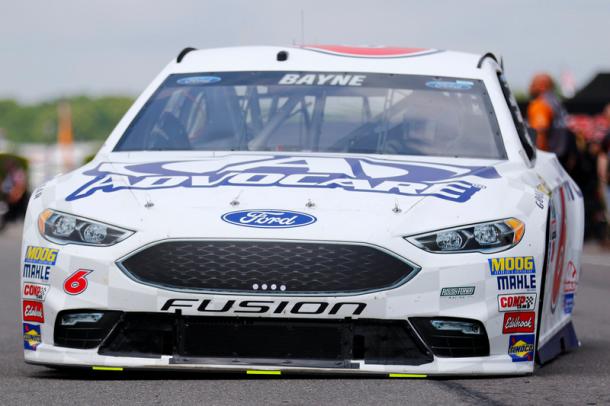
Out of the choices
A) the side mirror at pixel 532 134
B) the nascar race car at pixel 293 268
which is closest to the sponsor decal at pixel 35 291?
the nascar race car at pixel 293 268

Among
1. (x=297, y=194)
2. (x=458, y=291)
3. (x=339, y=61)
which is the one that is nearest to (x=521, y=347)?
(x=458, y=291)

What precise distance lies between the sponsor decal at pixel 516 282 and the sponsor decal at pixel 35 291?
1808 millimetres

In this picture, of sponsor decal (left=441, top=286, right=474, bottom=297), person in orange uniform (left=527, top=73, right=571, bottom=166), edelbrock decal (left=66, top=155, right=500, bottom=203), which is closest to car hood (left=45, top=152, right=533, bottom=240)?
edelbrock decal (left=66, top=155, right=500, bottom=203)

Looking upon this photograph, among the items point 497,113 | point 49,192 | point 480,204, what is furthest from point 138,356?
point 497,113

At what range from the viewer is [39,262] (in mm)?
5652

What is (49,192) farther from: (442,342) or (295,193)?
(442,342)

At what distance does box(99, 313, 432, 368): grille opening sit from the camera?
17.7ft

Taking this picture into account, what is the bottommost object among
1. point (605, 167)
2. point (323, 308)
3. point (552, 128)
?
point (605, 167)

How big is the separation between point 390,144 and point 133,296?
170 centimetres

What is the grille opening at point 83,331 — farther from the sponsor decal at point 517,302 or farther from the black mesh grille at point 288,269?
the sponsor decal at point 517,302

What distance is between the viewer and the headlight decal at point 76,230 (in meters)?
5.51

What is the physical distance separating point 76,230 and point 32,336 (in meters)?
0.50

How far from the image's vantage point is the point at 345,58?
721 cm

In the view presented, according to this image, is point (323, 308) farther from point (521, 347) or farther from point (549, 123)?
point (549, 123)
